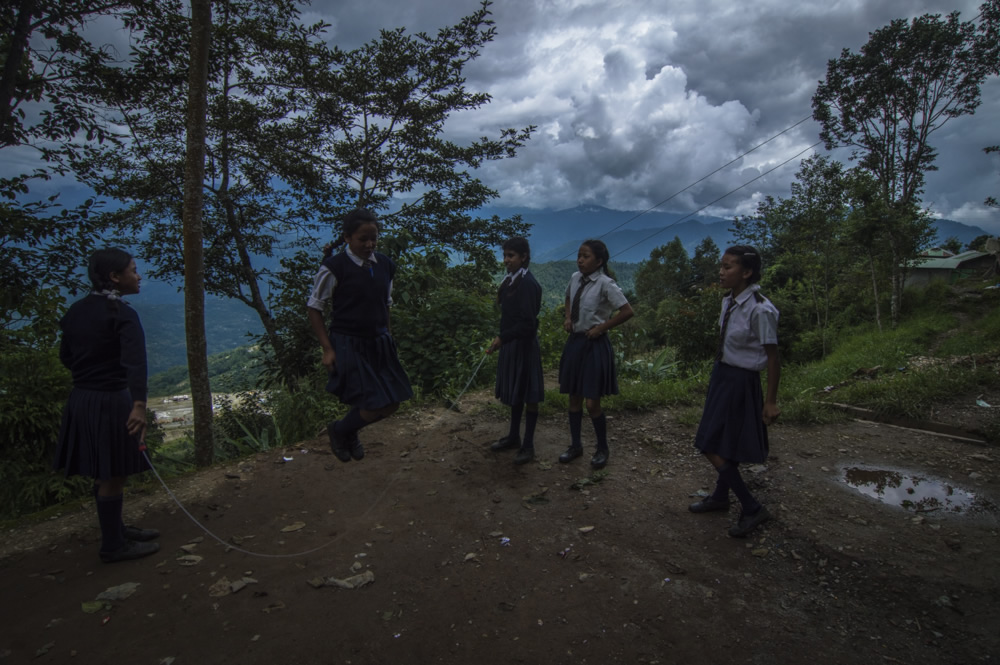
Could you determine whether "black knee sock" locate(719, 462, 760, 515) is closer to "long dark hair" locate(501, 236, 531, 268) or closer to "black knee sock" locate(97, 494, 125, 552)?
"long dark hair" locate(501, 236, 531, 268)

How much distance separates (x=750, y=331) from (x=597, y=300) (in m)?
1.35

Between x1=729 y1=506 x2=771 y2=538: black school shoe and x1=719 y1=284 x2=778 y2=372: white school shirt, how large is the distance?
1002 millimetres

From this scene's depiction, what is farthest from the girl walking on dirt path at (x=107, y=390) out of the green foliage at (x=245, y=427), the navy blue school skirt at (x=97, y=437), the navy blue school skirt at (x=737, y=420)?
the navy blue school skirt at (x=737, y=420)

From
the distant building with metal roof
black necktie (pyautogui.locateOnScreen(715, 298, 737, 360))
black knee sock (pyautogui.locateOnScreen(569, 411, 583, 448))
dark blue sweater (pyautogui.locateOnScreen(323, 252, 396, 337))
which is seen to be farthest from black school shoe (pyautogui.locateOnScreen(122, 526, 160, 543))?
the distant building with metal roof

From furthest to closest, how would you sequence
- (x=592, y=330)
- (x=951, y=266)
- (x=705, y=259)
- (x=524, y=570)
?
(x=705, y=259)
(x=951, y=266)
(x=592, y=330)
(x=524, y=570)

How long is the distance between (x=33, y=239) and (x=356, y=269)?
5.27 meters

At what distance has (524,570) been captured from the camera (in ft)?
10.1

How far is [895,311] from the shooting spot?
64.2ft

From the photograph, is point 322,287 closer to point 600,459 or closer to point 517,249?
point 517,249

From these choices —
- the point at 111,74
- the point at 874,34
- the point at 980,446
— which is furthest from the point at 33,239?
the point at 874,34

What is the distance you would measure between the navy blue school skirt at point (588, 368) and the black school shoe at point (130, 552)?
10.4 feet

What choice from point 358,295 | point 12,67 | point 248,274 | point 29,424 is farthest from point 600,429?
point 248,274

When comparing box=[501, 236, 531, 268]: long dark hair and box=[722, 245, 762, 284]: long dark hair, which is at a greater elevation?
box=[501, 236, 531, 268]: long dark hair

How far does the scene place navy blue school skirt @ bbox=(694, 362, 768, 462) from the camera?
3312mm
